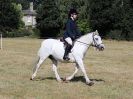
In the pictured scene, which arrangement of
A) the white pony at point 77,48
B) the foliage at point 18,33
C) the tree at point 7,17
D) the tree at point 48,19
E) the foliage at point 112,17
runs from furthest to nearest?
the tree at point 7,17, the foliage at point 18,33, the tree at point 48,19, the foliage at point 112,17, the white pony at point 77,48

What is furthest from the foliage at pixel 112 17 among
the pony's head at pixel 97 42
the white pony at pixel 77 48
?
the pony's head at pixel 97 42

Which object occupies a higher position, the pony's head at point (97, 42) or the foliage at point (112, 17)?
the pony's head at point (97, 42)

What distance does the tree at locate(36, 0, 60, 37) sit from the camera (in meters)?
82.2

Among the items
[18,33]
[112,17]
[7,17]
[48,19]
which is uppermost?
[112,17]

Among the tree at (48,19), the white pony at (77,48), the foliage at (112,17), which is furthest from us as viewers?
the tree at (48,19)

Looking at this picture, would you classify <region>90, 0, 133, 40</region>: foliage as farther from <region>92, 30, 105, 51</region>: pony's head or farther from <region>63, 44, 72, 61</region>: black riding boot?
<region>63, 44, 72, 61</region>: black riding boot

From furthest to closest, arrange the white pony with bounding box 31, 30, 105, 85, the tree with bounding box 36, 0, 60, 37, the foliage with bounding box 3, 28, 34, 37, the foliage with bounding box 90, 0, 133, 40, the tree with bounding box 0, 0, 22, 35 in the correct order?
the tree with bounding box 0, 0, 22, 35
the foliage with bounding box 3, 28, 34, 37
the tree with bounding box 36, 0, 60, 37
the foliage with bounding box 90, 0, 133, 40
the white pony with bounding box 31, 30, 105, 85

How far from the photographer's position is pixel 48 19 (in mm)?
82938


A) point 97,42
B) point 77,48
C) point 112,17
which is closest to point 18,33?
point 112,17

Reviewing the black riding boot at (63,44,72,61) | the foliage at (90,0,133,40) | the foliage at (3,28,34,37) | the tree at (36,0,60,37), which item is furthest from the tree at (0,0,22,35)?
the black riding boot at (63,44,72,61)

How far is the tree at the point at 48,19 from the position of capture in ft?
270

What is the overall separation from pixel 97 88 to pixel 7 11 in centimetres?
7850

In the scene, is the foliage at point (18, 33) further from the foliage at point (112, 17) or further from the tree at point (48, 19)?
the foliage at point (112, 17)

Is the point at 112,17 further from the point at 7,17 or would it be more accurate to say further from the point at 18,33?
the point at 18,33
